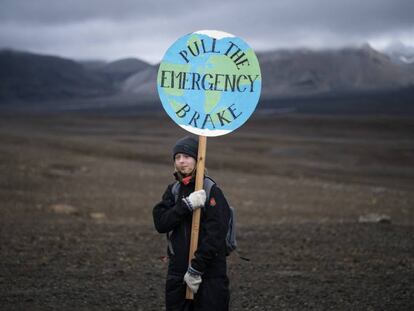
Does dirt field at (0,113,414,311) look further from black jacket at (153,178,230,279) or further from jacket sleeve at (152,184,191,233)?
jacket sleeve at (152,184,191,233)

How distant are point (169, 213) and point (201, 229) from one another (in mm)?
278

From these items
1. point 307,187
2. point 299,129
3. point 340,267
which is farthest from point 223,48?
point 299,129

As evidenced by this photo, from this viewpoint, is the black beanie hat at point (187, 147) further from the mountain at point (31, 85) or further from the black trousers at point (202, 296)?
the mountain at point (31, 85)

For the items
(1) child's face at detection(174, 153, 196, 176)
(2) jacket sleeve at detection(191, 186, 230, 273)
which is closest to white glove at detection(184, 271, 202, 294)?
(2) jacket sleeve at detection(191, 186, 230, 273)

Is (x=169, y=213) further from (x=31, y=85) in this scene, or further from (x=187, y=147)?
(x=31, y=85)

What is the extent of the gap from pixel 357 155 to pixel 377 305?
37849mm

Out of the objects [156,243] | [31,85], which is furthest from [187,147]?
[31,85]

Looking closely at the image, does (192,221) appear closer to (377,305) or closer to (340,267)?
(377,305)

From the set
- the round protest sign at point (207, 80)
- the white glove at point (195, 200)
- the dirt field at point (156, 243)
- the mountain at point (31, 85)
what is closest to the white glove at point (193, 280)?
the white glove at point (195, 200)

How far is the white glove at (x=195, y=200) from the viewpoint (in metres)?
4.27

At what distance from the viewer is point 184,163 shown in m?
4.48

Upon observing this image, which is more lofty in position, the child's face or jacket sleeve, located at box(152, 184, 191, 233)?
the child's face

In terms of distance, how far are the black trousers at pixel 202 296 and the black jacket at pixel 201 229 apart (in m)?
0.05

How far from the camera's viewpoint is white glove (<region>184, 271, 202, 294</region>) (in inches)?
168
